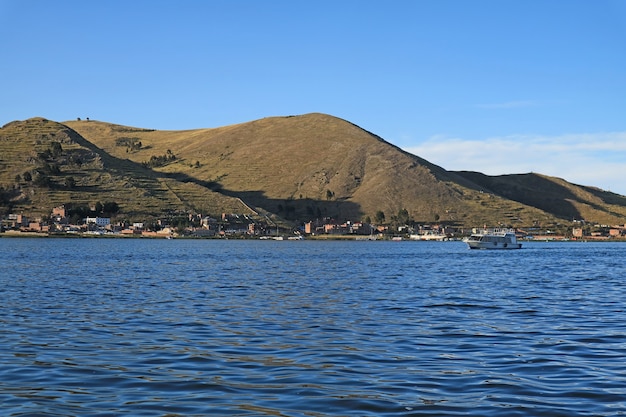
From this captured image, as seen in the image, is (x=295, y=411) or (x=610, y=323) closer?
(x=295, y=411)

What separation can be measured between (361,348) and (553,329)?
10919mm

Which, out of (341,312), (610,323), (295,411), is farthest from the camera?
(341,312)

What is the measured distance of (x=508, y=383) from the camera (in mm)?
22766

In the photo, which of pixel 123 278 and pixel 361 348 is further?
pixel 123 278

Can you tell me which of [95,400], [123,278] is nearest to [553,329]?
[95,400]

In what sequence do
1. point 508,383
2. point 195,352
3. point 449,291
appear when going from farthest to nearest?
point 449,291 < point 195,352 < point 508,383

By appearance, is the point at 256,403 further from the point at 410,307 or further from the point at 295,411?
the point at 410,307

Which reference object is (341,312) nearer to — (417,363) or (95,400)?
(417,363)

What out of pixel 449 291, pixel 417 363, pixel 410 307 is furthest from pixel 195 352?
pixel 449 291

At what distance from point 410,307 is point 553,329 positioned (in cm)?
1127

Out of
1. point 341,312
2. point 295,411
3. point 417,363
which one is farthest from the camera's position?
point 341,312

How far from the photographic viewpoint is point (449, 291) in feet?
192

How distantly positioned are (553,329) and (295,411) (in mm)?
19639

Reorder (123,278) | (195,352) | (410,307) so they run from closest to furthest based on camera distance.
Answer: (195,352), (410,307), (123,278)
